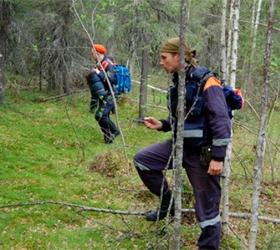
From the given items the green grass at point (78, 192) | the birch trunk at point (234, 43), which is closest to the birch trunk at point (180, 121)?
the green grass at point (78, 192)

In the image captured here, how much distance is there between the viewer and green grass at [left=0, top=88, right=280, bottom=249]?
565 cm

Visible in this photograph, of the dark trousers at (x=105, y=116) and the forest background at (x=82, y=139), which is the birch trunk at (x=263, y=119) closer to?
the forest background at (x=82, y=139)

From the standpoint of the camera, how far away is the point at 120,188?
7.79 m

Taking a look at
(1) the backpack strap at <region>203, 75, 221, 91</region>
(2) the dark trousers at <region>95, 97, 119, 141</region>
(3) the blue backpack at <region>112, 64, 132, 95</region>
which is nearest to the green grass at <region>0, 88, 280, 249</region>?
(2) the dark trousers at <region>95, 97, 119, 141</region>

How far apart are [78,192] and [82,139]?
13.7 ft

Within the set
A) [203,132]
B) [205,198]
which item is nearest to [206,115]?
[203,132]

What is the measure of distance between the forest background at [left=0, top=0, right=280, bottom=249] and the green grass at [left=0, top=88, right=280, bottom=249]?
18 millimetres

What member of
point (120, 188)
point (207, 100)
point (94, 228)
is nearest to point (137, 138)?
point (120, 188)

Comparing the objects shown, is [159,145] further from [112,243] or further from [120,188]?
[120,188]

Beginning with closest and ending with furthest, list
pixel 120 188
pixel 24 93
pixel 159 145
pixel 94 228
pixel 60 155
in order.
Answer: pixel 159 145 < pixel 94 228 < pixel 120 188 < pixel 60 155 < pixel 24 93

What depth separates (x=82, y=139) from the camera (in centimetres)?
1157

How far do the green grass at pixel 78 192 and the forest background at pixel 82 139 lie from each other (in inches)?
0.7

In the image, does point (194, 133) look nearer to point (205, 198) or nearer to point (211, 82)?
point (211, 82)

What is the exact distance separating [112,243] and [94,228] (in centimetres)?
48
